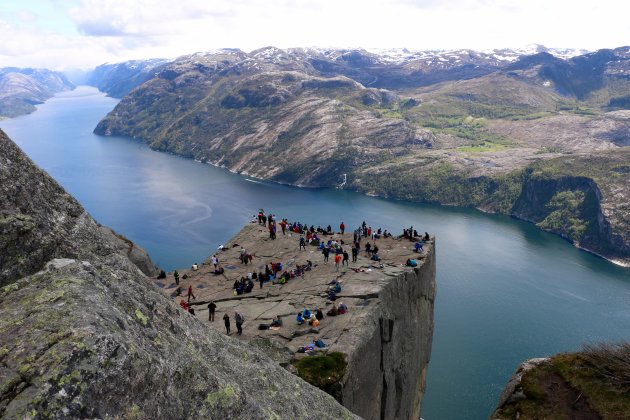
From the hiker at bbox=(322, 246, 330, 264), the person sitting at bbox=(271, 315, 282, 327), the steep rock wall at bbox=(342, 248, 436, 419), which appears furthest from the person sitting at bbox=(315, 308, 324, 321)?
the hiker at bbox=(322, 246, 330, 264)

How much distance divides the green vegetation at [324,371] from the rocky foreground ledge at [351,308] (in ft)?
0.80

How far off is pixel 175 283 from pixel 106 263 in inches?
1473

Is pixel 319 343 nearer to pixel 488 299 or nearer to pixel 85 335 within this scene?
pixel 85 335

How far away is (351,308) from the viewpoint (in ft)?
123

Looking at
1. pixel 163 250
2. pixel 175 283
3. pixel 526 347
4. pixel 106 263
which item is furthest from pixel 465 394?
pixel 163 250

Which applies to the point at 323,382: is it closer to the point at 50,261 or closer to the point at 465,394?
the point at 50,261

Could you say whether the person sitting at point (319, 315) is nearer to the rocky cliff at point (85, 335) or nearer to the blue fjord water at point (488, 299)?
the rocky cliff at point (85, 335)

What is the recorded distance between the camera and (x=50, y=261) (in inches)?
472

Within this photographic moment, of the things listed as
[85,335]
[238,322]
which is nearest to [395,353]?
[238,322]

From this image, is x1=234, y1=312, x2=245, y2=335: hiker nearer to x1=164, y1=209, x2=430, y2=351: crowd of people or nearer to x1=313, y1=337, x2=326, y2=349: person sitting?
x1=164, y1=209, x2=430, y2=351: crowd of people

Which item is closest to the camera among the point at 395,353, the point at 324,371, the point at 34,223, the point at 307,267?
the point at 34,223

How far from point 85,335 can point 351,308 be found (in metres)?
30.0

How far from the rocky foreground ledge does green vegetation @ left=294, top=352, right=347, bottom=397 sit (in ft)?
0.80

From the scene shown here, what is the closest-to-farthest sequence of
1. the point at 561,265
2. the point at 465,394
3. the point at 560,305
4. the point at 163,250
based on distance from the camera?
the point at 465,394, the point at 560,305, the point at 163,250, the point at 561,265
